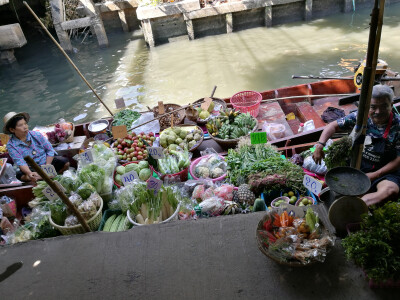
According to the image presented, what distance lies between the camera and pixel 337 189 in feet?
6.18

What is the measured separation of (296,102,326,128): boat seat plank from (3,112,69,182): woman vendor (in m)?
4.12

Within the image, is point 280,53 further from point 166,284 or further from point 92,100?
point 166,284

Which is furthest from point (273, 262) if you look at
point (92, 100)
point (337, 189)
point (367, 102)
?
point (92, 100)

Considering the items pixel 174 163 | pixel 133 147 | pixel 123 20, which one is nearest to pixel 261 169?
pixel 174 163

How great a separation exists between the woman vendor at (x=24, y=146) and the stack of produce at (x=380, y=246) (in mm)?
3780

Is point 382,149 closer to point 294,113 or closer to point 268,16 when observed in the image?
point 294,113

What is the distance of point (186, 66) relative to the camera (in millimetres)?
10344

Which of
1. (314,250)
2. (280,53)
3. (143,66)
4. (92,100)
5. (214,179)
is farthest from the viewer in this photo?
(143,66)

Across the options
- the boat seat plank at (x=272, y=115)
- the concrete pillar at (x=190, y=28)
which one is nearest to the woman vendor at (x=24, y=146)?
the boat seat plank at (x=272, y=115)

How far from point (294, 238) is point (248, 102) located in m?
3.77

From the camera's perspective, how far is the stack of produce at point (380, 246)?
1591mm

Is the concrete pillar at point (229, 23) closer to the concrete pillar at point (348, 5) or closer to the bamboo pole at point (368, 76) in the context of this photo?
the concrete pillar at point (348, 5)

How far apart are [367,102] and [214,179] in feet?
6.44

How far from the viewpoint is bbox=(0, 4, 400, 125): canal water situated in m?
8.68
